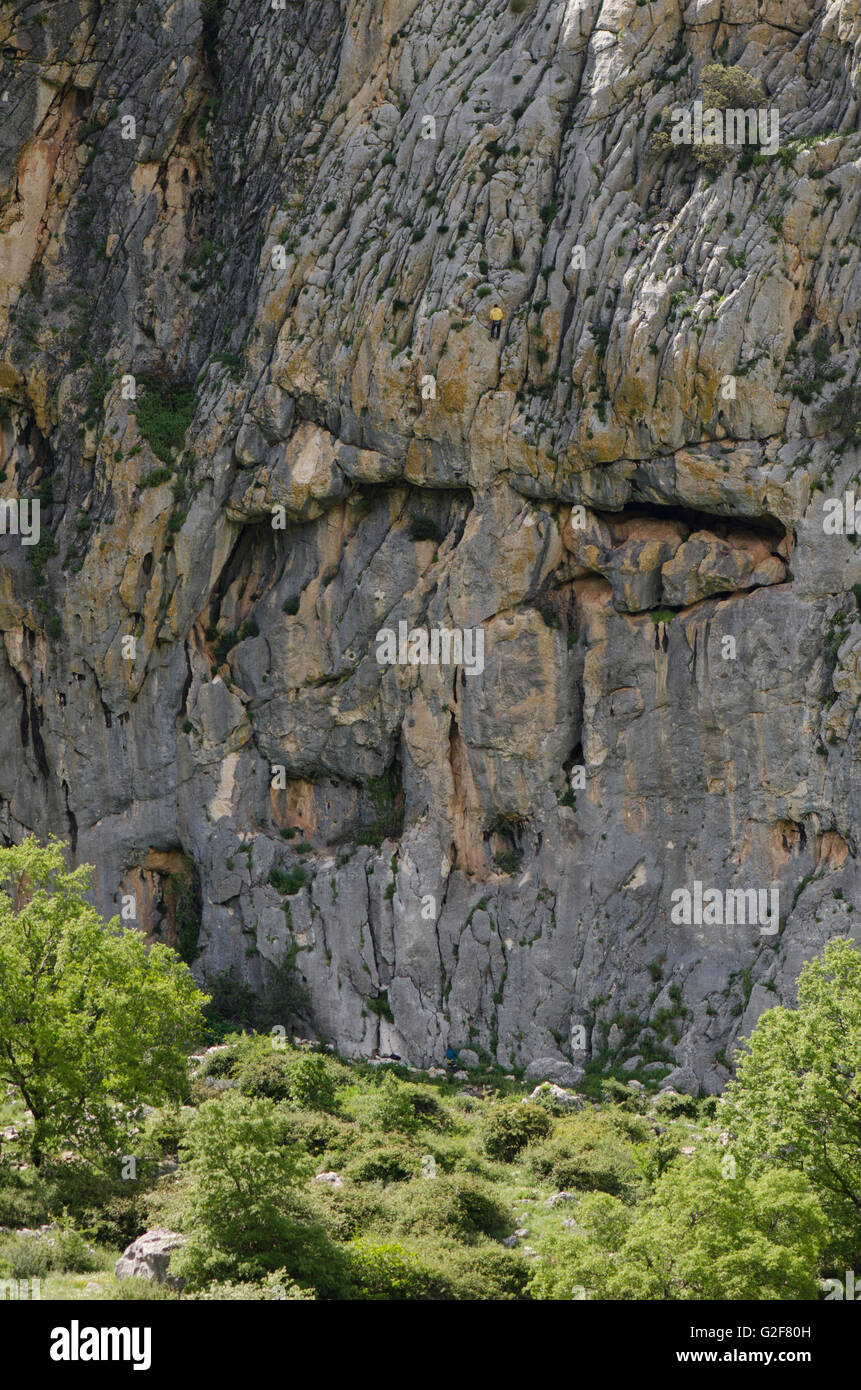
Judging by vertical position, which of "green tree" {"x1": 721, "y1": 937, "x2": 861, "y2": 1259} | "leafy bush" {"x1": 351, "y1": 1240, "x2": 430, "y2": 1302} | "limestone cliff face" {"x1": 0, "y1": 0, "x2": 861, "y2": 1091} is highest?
"limestone cliff face" {"x1": 0, "y1": 0, "x2": 861, "y2": 1091}

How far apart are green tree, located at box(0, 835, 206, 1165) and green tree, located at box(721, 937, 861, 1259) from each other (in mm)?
11717

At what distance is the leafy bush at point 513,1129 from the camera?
3378cm

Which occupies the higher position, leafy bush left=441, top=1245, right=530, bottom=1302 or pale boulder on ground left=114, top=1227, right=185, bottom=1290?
pale boulder on ground left=114, top=1227, right=185, bottom=1290

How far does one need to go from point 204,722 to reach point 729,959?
19.5 meters

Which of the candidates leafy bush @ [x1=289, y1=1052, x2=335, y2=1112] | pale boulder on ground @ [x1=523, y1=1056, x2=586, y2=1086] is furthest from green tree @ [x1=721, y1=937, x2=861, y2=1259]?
pale boulder on ground @ [x1=523, y1=1056, x2=586, y2=1086]

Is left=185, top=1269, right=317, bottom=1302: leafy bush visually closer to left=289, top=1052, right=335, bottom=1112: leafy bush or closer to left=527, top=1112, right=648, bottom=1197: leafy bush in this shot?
left=527, top=1112, right=648, bottom=1197: leafy bush

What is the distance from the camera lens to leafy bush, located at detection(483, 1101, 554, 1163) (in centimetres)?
3378

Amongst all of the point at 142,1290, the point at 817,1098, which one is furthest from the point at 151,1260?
the point at 817,1098

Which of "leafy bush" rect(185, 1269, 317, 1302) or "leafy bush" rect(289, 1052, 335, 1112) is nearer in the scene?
"leafy bush" rect(185, 1269, 317, 1302)

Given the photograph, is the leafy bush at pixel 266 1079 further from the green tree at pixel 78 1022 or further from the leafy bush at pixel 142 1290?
the leafy bush at pixel 142 1290

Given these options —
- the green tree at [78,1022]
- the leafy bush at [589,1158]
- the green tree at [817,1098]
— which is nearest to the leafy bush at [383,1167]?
the leafy bush at [589,1158]

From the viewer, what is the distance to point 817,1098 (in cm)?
2486
